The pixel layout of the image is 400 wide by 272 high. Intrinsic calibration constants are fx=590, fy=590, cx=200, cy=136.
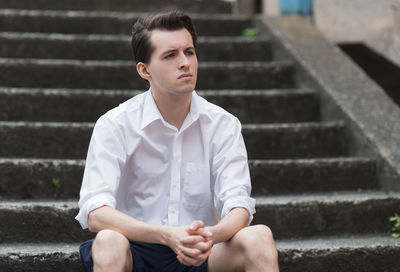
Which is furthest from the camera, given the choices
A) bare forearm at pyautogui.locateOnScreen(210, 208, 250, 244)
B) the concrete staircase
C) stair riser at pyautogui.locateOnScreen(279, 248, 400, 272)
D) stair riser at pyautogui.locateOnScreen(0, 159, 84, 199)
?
stair riser at pyautogui.locateOnScreen(0, 159, 84, 199)

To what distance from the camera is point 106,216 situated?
87.6 inches

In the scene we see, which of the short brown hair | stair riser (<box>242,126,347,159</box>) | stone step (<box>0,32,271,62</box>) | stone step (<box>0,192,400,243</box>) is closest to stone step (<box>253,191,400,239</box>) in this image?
stone step (<box>0,192,400,243</box>)

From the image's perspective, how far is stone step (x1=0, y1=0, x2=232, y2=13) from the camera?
568 centimetres

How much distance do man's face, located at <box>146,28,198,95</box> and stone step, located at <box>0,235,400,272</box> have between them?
94cm

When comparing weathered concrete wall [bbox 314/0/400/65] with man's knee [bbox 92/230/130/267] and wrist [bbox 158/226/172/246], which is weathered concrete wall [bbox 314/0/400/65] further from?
man's knee [bbox 92/230/130/267]

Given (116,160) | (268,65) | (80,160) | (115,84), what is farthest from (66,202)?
(268,65)

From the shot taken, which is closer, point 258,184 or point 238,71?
point 258,184

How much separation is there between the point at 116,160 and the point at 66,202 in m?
0.92

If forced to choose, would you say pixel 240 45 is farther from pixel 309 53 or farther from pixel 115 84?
pixel 115 84

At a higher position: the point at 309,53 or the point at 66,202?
the point at 309,53

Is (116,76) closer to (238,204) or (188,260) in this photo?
(238,204)

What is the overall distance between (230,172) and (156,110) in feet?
1.36

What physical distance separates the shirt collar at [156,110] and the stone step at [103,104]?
143 cm

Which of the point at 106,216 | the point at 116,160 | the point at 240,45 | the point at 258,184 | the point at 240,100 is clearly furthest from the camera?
the point at 240,45
